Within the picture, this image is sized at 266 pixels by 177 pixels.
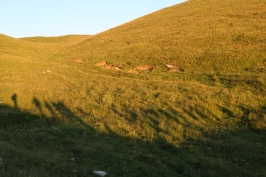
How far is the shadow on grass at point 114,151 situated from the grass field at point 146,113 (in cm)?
5

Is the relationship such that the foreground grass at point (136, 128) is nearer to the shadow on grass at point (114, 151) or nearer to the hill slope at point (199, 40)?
the shadow on grass at point (114, 151)

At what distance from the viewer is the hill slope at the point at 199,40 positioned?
3834 centimetres

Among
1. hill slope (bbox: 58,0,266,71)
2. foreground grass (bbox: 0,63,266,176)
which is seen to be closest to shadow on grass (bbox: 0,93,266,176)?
foreground grass (bbox: 0,63,266,176)

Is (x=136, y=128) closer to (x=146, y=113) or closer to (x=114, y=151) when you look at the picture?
(x=146, y=113)

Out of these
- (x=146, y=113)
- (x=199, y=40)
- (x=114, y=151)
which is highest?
(x=199, y=40)

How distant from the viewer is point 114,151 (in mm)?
14297

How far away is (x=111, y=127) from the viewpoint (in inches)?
704

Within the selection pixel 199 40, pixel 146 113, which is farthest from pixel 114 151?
pixel 199 40

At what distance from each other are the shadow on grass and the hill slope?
20.4m

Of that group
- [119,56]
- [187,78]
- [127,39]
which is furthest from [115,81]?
[127,39]

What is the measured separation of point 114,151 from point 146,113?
7266 mm

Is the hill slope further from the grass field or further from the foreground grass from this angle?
the foreground grass

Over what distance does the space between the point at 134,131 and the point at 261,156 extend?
6.66 metres

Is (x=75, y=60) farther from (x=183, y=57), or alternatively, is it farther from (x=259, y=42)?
(x=259, y=42)
